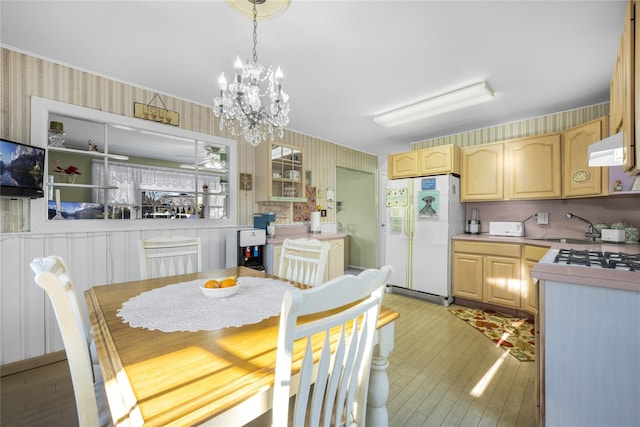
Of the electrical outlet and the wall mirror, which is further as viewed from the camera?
the electrical outlet

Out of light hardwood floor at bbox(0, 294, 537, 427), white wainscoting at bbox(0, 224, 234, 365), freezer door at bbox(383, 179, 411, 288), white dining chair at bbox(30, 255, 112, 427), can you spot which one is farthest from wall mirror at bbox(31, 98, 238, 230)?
freezer door at bbox(383, 179, 411, 288)

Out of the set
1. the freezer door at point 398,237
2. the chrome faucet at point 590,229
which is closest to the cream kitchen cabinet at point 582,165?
the chrome faucet at point 590,229

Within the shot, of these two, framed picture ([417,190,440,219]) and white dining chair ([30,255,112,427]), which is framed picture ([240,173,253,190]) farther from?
white dining chair ([30,255,112,427])

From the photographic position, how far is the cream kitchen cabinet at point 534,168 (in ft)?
10.0

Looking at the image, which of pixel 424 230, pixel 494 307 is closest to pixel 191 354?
pixel 424 230

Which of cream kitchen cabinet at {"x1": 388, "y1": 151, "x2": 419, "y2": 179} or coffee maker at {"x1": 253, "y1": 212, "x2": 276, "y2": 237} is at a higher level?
cream kitchen cabinet at {"x1": 388, "y1": 151, "x2": 419, "y2": 179}

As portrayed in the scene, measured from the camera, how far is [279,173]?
3600mm

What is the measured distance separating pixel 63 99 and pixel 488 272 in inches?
180

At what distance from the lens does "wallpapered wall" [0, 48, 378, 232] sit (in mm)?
2072

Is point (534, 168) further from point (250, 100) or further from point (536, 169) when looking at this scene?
point (250, 100)

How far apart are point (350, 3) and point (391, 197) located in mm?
2715

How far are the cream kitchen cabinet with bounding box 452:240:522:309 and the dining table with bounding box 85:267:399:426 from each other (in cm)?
269

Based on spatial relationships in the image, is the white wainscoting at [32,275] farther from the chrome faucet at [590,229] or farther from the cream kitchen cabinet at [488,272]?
the chrome faucet at [590,229]

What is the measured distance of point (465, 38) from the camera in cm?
196
